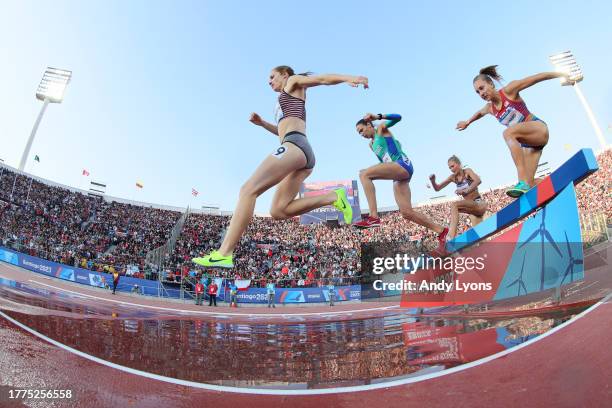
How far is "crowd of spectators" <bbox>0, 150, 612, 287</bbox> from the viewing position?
21000 millimetres

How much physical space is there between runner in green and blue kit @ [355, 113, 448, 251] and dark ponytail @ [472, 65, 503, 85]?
130 cm

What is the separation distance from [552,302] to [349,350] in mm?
3799

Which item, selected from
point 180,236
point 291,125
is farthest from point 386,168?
point 180,236

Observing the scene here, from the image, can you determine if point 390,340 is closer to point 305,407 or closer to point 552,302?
point 305,407

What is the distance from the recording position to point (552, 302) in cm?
515

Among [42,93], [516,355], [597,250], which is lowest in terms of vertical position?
[516,355]

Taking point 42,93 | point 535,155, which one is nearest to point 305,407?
point 535,155

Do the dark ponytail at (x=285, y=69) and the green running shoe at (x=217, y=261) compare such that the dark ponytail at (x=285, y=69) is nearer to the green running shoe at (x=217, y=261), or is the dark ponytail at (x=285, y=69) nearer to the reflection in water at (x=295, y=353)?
the green running shoe at (x=217, y=261)

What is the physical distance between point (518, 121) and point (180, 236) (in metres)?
27.6

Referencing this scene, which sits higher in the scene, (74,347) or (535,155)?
(535,155)

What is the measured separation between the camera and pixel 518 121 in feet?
15.6

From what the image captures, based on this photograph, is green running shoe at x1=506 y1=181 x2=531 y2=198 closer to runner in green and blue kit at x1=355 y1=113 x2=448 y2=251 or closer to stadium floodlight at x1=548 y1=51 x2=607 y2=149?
runner in green and blue kit at x1=355 y1=113 x2=448 y2=251

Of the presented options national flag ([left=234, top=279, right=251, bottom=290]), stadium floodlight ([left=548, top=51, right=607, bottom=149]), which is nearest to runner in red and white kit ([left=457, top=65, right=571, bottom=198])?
national flag ([left=234, top=279, right=251, bottom=290])

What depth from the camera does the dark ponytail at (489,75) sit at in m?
4.89
